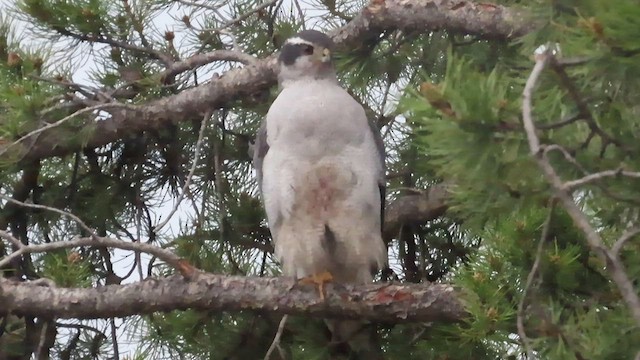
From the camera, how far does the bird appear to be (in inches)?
89.6

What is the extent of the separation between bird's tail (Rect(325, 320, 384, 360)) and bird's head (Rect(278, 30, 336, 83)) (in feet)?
2.00

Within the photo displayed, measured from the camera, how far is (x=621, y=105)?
1.34m

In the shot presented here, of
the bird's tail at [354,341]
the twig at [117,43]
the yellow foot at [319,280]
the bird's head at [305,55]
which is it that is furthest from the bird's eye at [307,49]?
the bird's tail at [354,341]

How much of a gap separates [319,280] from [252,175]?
2.15 ft

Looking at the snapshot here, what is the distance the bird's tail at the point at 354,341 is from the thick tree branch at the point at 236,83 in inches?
24.2

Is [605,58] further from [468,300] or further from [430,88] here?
[468,300]

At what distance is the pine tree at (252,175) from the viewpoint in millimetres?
1327

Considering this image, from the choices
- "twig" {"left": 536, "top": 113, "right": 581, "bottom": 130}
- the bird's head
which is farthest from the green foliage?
"twig" {"left": 536, "top": 113, "right": 581, "bottom": 130}

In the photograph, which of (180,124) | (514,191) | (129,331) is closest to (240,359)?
(129,331)

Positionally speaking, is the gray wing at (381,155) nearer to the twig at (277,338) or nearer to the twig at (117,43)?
the twig at (277,338)

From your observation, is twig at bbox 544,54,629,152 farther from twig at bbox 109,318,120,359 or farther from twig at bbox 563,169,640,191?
twig at bbox 109,318,120,359

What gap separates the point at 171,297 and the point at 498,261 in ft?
2.38

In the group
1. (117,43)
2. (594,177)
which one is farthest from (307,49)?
(594,177)

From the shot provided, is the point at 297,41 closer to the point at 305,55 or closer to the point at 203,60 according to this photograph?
the point at 305,55
